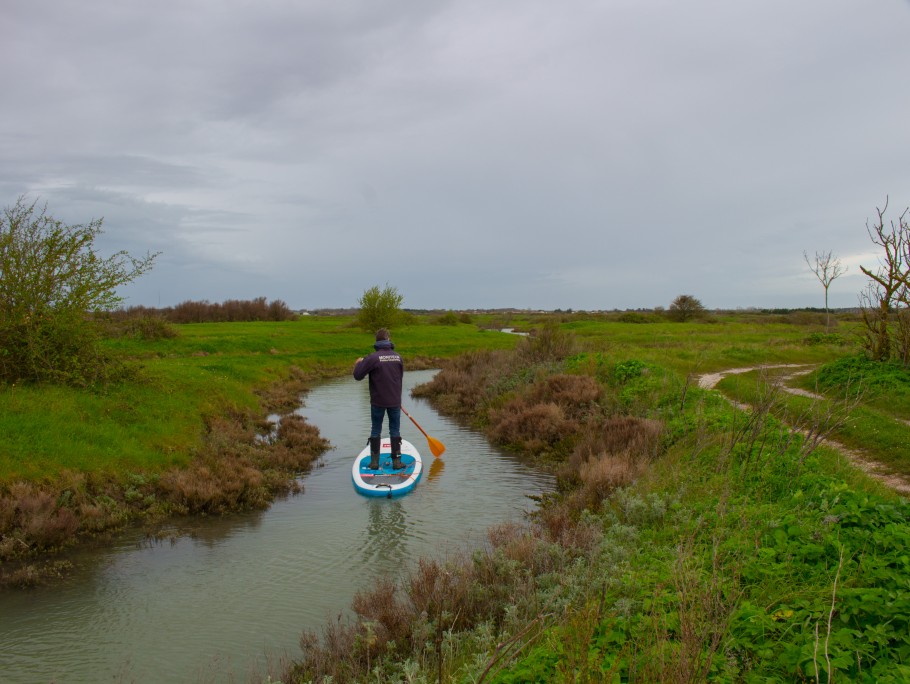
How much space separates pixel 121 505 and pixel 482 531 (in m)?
6.55

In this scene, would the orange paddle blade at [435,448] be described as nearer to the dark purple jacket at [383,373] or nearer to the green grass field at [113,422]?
the dark purple jacket at [383,373]

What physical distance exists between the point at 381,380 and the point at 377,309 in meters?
45.2

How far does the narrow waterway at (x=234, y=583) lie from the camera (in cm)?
623

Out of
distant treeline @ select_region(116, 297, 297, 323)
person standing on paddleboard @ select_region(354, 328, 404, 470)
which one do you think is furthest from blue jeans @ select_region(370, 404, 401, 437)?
distant treeline @ select_region(116, 297, 297, 323)

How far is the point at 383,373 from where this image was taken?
12.8 m

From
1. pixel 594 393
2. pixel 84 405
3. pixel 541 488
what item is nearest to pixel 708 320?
pixel 594 393

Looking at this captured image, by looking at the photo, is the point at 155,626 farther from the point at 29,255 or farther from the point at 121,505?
the point at 29,255

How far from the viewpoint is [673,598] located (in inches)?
192

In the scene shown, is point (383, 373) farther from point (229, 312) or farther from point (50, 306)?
point (229, 312)

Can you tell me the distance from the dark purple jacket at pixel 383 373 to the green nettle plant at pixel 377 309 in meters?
43.8

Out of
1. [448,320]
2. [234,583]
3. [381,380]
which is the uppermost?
[448,320]

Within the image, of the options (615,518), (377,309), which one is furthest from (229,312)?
(615,518)

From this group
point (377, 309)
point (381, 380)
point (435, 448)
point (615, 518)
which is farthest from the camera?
point (377, 309)

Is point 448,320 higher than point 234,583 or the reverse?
higher
